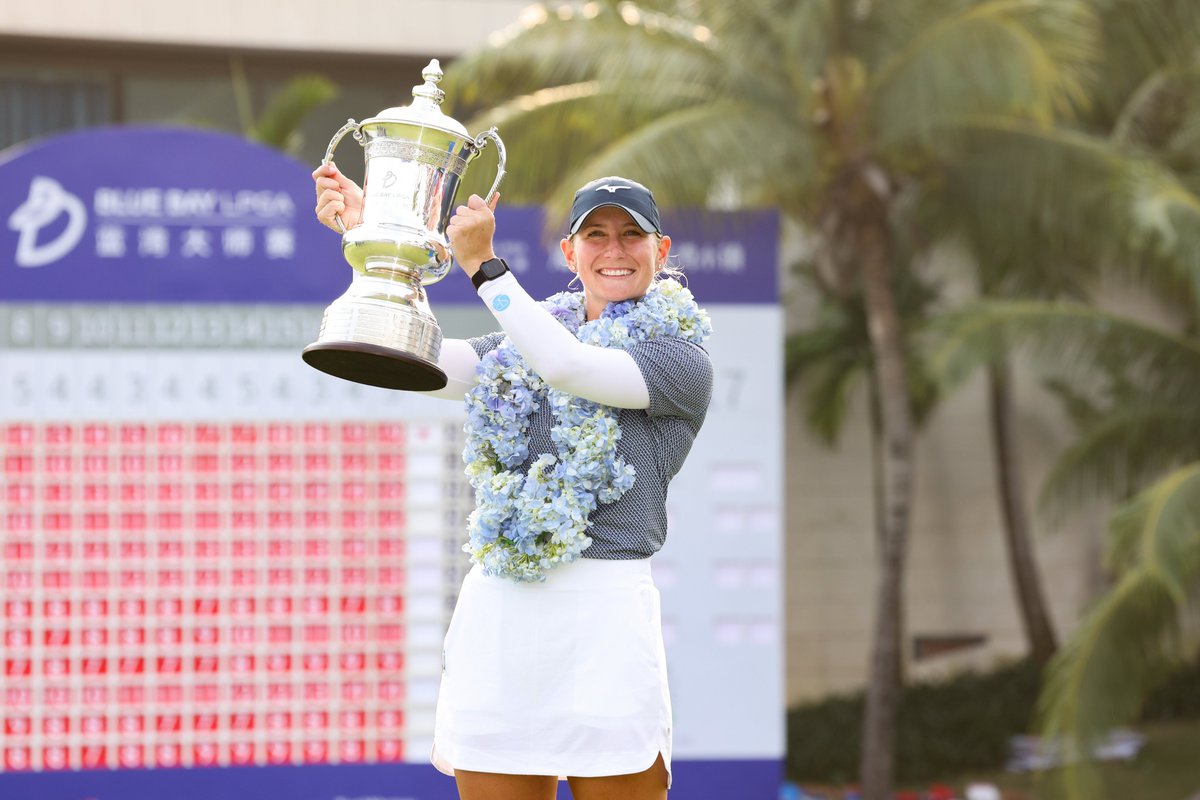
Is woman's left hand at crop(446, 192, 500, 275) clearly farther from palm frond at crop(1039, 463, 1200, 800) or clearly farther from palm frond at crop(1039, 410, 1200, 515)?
palm frond at crop(1039, 410, 1200, 515)

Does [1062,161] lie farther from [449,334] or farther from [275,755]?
[275,755]

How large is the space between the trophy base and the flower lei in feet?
0.32

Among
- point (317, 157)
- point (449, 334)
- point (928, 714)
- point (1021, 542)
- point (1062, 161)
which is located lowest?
point (928, 714)

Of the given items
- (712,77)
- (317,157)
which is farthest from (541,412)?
(317,157)

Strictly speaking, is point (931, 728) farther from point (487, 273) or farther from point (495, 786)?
point (487, 273)

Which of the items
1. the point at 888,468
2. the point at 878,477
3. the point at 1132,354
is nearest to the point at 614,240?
the point at 888,468

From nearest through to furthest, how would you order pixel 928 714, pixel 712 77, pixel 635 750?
pixel 635 750, pixel 712 77, pixel 928 714

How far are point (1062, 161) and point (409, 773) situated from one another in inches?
158

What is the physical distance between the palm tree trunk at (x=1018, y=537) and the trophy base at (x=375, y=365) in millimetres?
8603

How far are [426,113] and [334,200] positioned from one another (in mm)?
203

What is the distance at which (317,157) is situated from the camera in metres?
9.99

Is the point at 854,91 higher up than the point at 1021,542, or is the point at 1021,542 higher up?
the point at 854,91

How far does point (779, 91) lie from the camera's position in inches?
273

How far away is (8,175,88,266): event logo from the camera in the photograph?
5.71 meters
